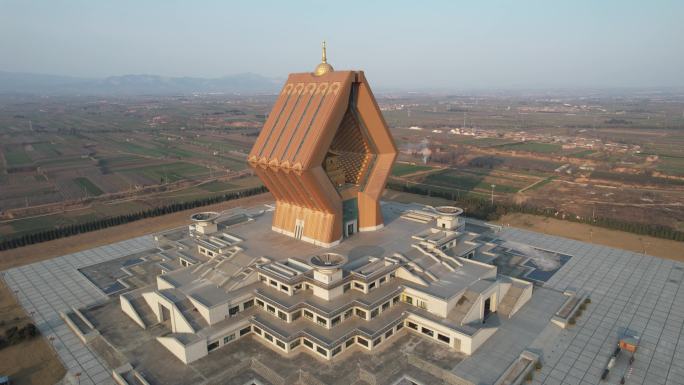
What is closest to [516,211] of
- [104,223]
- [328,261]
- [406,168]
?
[406,168]

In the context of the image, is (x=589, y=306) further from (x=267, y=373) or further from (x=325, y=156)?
(x=267, y=373)

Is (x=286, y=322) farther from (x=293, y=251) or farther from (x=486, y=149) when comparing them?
(x=486, y=149)

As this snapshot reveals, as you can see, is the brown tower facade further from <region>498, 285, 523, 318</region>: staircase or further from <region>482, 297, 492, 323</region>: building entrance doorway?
<region>498, 285, 523, 318</region>: staircase

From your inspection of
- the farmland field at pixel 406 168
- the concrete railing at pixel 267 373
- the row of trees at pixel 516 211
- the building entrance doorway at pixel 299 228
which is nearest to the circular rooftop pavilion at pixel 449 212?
the building entrance doorway at pixel 299 228

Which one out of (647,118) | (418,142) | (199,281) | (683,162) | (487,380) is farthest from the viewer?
(647,118)

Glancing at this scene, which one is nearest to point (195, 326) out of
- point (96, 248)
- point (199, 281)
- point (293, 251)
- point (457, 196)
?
point (199, 281)

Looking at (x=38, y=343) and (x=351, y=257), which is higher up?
(x=351, y=257)

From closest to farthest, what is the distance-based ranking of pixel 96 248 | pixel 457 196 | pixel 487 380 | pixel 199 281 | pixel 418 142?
pixel 487 380 < pixel 199 281 < pixel 96 248 < pixel 457 196 < pixel 418 142
